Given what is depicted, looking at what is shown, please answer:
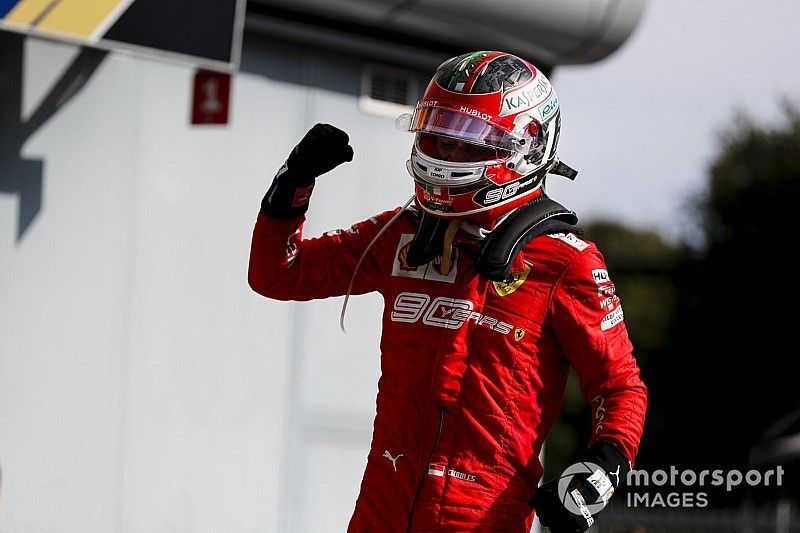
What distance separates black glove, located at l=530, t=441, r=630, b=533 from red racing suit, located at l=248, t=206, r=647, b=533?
0.13 meters

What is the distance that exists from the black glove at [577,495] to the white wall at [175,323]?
350 cm

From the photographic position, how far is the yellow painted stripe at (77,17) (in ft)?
19.9

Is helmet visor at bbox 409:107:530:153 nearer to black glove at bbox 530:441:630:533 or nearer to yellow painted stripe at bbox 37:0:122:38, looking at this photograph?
black glove at bbox 530:441:630:533

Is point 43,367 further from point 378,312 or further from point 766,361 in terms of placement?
point 766,361

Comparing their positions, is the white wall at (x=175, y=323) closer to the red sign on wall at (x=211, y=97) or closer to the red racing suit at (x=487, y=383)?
the red sign on wall at (x=211, y=97)

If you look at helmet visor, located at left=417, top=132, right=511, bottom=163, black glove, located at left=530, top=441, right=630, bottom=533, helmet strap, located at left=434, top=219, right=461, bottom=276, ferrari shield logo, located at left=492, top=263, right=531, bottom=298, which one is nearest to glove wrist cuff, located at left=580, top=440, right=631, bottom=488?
black glove, located at left=530, top=441, right=630, bottom=533

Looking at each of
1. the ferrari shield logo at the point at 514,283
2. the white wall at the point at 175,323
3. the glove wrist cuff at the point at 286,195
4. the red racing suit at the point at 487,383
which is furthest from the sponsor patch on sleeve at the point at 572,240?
the white wall at the point at 175,323

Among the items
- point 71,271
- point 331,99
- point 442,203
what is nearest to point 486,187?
point 442,203

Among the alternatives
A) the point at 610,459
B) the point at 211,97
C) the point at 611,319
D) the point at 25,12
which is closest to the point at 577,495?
the point at 610,459

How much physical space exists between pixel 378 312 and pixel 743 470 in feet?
10.2

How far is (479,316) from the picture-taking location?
152 inches

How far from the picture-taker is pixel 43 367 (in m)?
6.51

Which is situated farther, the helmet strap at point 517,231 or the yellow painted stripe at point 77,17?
the yellow painted stripe at point 77,17

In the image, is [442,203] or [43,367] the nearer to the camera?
[442,203]
